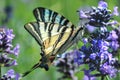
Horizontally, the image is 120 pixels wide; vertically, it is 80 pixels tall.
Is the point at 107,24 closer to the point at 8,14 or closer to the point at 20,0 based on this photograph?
the point at 8,14

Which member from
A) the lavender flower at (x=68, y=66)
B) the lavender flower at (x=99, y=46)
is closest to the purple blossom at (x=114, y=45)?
the lavender flower at (x=99, y=46)

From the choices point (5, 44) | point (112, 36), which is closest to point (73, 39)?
point (112, 36)

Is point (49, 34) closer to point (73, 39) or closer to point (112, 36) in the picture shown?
point (73, 39)

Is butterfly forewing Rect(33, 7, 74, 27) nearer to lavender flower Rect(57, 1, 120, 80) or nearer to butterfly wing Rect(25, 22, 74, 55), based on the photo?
butterfly wing Rect(25, 22, 74, 55)

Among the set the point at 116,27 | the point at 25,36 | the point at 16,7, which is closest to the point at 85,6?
the point at 25,36

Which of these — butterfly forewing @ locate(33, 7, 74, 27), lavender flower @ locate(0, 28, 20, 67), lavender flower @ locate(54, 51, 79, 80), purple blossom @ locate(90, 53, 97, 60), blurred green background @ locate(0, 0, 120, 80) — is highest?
blurred green background @ locate(0, 0, 120, 80)

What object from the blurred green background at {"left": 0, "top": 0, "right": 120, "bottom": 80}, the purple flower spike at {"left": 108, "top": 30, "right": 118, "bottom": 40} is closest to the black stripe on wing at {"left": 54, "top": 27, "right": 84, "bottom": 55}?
the purple flower spike at {"left": 108, "top": 30, "right": 118, "bottom": 40}
